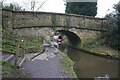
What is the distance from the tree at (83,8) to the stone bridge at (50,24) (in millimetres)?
3600

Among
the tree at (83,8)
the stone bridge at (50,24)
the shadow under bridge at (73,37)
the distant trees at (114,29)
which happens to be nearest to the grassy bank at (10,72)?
the stone bridge at (50,24)

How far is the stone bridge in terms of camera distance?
23.6 metres

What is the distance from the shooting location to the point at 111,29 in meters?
26.7

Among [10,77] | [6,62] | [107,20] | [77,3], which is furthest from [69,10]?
[10,77]

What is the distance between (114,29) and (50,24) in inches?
221

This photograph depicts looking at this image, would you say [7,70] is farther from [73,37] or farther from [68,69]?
[73,37]

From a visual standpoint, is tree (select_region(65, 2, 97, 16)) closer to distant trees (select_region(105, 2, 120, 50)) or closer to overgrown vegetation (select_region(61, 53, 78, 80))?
distant trees (select_region(105, 2, 120, 50))

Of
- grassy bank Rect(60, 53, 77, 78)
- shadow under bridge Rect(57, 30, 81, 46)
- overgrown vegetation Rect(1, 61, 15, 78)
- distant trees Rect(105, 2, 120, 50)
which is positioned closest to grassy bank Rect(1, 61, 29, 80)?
overgrown vegetation Rect(1, 61, 15, 78)

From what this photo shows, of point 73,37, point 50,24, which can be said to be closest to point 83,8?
point 73,37

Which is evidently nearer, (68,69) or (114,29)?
(68,69)

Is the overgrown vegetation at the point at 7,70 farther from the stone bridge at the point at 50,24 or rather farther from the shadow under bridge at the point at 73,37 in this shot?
the shadow under bridge at the point at 73,37

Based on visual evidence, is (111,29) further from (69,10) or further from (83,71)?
(83,71)

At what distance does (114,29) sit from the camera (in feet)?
85.8

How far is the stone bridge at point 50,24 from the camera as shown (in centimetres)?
2361
